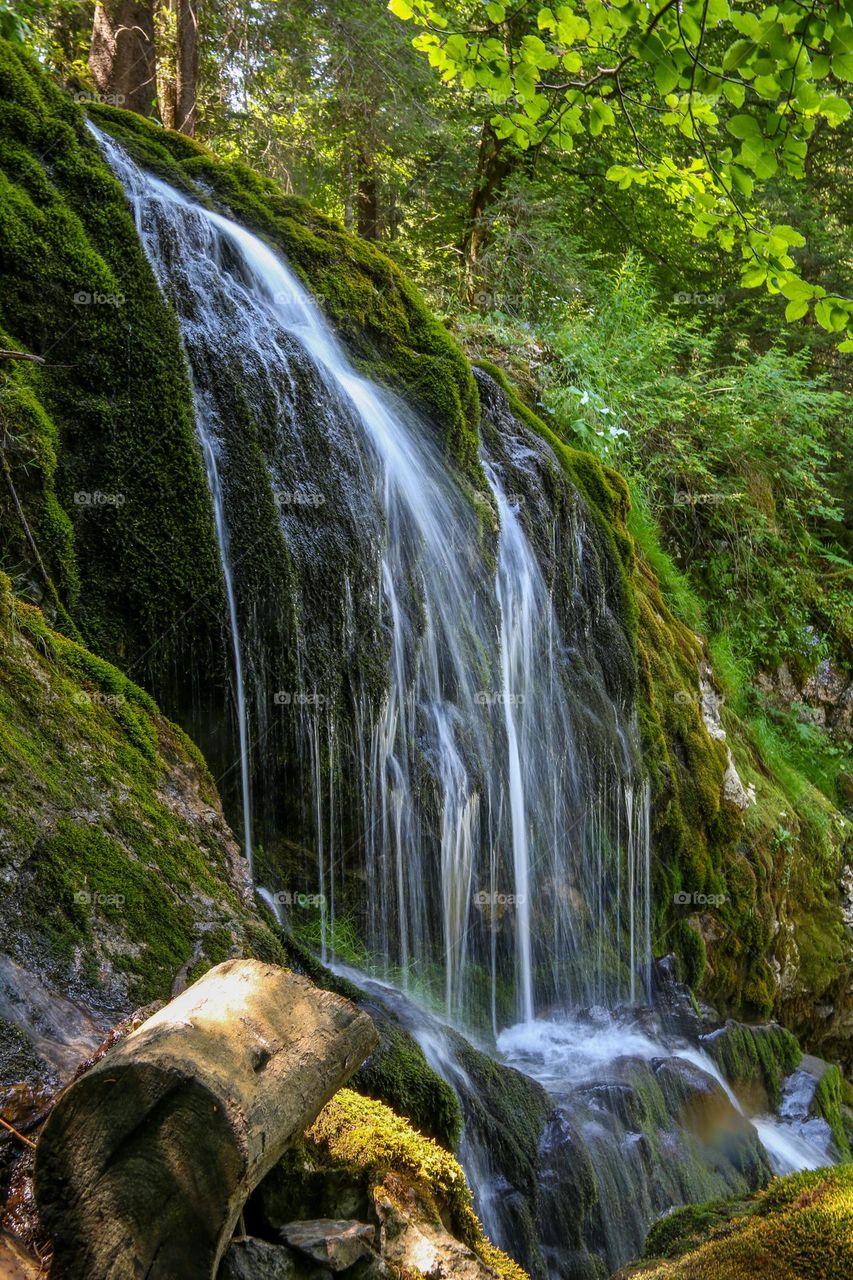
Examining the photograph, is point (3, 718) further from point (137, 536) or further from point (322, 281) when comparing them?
point (322, 281)

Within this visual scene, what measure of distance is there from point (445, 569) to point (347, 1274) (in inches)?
166

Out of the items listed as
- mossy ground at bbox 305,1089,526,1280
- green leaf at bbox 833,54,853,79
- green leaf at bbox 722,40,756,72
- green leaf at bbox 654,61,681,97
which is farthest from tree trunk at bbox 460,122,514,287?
mossy ground at bbox 305,1089,526,1280

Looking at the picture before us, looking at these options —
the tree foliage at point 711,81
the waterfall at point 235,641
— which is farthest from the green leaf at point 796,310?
the waterfall at point 235,641

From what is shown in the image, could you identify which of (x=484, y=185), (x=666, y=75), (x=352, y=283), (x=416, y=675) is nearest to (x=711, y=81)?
(x=666, y=75)

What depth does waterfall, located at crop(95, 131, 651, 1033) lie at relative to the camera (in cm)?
453

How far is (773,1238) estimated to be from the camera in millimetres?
1809

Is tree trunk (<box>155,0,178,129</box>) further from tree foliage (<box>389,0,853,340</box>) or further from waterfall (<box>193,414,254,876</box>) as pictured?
tree foliage (<box>389,0,853,340</box>)

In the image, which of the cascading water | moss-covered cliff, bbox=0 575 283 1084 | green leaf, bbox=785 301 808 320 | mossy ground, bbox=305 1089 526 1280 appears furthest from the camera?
the cascading water

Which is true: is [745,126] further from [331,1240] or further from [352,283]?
[352,283]

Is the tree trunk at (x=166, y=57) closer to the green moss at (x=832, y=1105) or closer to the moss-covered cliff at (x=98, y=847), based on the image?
the moss-covered cliff at (x=98, y=847)

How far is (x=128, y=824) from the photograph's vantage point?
9.02 feet

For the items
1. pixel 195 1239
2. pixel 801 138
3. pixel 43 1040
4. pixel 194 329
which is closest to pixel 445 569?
pixel 194 329

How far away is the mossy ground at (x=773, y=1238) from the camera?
67.3 inches

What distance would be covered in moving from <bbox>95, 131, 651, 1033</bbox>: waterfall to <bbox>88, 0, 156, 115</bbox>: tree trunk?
3789 millimetres
